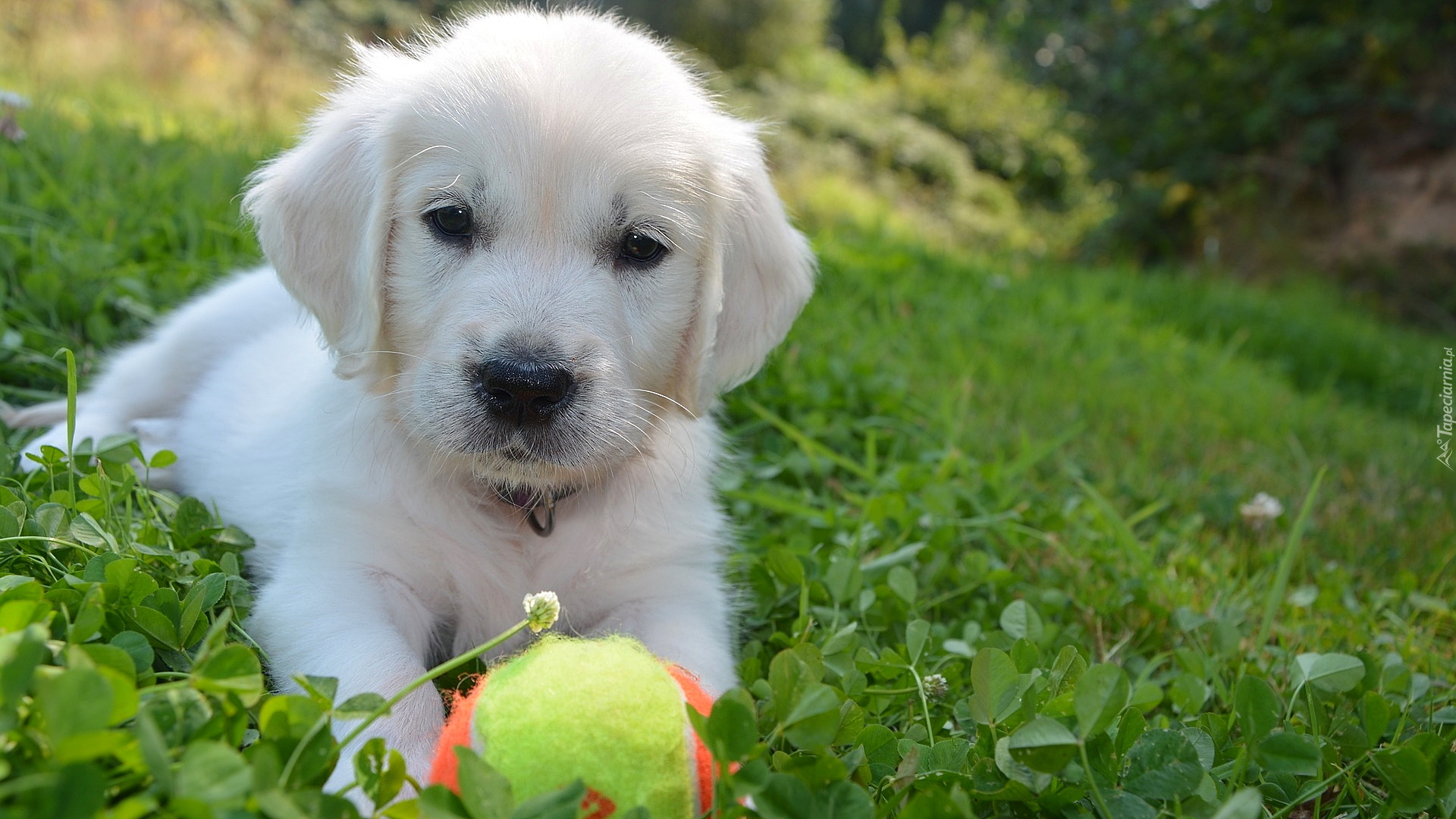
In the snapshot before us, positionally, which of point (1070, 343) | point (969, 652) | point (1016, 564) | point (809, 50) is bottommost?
point (809, 50)

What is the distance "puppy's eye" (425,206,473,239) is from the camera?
2047 millimetres

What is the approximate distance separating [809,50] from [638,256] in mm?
20851

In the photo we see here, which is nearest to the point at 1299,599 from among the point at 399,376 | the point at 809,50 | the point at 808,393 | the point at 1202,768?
the point at 1202,768

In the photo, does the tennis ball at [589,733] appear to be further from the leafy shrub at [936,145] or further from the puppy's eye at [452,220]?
the leafy shrub at [936,145]

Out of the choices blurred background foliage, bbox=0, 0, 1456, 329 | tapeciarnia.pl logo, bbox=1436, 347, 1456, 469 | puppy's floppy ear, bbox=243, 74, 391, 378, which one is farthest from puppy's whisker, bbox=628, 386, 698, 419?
blurred background foliage, bbox=0, 0, 1456, 329

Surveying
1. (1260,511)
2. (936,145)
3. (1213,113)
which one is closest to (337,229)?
(1260,511)

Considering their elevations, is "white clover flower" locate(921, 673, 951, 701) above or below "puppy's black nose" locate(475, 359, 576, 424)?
below

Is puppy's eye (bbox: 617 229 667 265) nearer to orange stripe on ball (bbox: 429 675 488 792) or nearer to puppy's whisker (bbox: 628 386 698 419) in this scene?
puppy's whisker (bbox: 628 386 698 419)

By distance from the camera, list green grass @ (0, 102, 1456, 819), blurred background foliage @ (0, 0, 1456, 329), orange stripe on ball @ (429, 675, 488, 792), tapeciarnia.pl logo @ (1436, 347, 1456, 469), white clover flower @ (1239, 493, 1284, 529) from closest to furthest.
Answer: green grass @ (0, 102, 1456, 819) < orange stripe on ball @ (429, 675, 488, 792) < white clover flower @ (1239, 493, 1284, 529) < tapeciarnia.pl logo @ (1436, 347, 1456, 469) < blurred background foliage @ (0, 0, 1456, 329)

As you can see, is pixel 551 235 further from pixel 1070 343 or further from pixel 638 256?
pixel 1070 343

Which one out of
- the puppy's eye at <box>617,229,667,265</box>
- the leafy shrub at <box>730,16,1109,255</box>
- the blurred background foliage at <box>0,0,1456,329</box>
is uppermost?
the puppy's eye at <box>617,229,667,265</box>

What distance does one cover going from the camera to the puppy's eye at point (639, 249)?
84.0 inches

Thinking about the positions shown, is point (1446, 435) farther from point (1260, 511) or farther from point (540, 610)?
point (540, 610)

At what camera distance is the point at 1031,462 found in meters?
3.41
